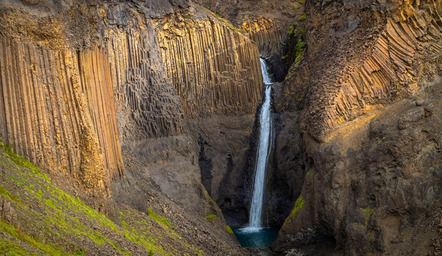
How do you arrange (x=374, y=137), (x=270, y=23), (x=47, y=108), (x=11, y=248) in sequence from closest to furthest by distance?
(x=11, y=248) → (x=47, y=108) → (x=374, y=137) → (x=270, y=23)

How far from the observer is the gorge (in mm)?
15391

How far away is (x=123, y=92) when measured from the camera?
1137 inches

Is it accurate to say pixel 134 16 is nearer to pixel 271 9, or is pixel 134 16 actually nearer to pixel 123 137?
pixel 123 137

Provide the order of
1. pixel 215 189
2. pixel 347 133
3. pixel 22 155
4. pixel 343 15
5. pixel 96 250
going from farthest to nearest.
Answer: pixel 215 189 → pixel 343 15 → pixel 347 133 → pixel 22 155 → pixel 96 250

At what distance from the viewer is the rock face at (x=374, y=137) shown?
1859 centimetres

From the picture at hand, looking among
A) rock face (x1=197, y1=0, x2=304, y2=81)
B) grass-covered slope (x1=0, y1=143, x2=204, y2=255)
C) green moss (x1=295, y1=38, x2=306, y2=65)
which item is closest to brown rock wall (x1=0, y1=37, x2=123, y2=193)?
grass-covered slope (x1=0, y1=143, x2=204, y2=255)

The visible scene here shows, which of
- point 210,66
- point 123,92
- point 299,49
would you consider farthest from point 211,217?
point 299,49

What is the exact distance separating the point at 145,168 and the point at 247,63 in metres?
14.6

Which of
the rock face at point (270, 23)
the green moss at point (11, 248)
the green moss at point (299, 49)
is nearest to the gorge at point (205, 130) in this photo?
the green moss at point (11, 248)

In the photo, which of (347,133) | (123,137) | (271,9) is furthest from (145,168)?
(271,9)

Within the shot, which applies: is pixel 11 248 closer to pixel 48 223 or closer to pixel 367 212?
pixel 48 223

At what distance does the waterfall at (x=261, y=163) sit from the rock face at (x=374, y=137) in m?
7.79

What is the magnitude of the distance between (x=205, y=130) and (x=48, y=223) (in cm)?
2250

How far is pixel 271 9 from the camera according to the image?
1730 inches
